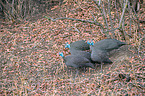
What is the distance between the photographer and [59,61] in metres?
4.09

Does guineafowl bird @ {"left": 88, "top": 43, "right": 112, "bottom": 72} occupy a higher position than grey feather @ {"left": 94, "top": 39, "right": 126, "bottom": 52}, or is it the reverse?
grey feather @ {"left": 94, "top": 39, "right": 126, "bottom": 52}

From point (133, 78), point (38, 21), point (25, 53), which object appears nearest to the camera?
point (133, 78)

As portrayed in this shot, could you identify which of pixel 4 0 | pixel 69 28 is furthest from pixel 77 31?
pixel 4 0

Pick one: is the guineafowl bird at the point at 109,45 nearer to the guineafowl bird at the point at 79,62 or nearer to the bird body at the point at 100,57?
the bird body at the point at 100,57

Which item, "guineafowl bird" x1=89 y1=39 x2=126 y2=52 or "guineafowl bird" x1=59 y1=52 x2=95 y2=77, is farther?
"guineafowl bird" x1=89 y1=39 x2=126 y2=52

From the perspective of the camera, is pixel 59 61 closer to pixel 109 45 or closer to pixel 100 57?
pixel 100 57

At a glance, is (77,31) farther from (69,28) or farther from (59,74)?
(59,74)

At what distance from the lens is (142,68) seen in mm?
3348

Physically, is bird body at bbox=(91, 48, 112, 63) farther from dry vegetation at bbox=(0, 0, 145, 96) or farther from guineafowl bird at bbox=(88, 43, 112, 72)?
dry vegetation at bbox=(0, 0, 145, 96)

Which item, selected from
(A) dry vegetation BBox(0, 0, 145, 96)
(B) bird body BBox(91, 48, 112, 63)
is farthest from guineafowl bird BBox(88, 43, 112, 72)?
(A) dry vegetation BBox(0, 0, 145, 96)

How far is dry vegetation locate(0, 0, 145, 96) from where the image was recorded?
127 inches

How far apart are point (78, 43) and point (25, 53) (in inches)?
53.0

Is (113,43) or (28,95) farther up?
(113,43)

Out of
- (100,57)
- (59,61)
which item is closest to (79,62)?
(100,57)
